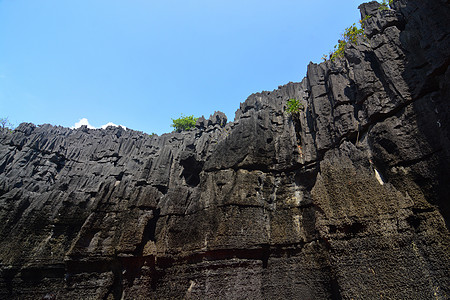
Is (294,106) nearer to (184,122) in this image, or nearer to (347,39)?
(347,39)

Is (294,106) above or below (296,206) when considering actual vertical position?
above

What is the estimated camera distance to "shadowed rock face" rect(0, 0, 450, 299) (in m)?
9.12

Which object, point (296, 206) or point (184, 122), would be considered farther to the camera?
point (184, 122)

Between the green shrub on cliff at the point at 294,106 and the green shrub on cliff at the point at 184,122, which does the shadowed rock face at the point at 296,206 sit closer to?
the green shrub on cliff at the point at 294,106

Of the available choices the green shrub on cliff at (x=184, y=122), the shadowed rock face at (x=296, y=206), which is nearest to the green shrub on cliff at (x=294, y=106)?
the shadowed rock face at (x=296, y=206)

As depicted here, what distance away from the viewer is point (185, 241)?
1473 cm

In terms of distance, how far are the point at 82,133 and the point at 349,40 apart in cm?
3412

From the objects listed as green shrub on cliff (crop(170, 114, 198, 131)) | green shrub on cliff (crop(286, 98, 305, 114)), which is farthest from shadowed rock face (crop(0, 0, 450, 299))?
green shrub on cliff (crop(170, 114, 198, 131))

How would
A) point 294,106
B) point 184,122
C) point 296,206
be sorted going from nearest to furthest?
point 296,206, point 294,106, point 184,122

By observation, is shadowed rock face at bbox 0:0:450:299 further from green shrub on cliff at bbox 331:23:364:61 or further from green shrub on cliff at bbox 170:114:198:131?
green shrub on cliff at bbox 170:114:198:131

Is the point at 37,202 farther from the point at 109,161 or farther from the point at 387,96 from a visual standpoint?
the point at 387,96

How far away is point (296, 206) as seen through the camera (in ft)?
45.8

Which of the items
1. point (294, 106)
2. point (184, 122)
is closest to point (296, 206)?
point (294, 106)

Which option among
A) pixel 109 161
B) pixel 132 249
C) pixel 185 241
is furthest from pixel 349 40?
pixel 109 161
